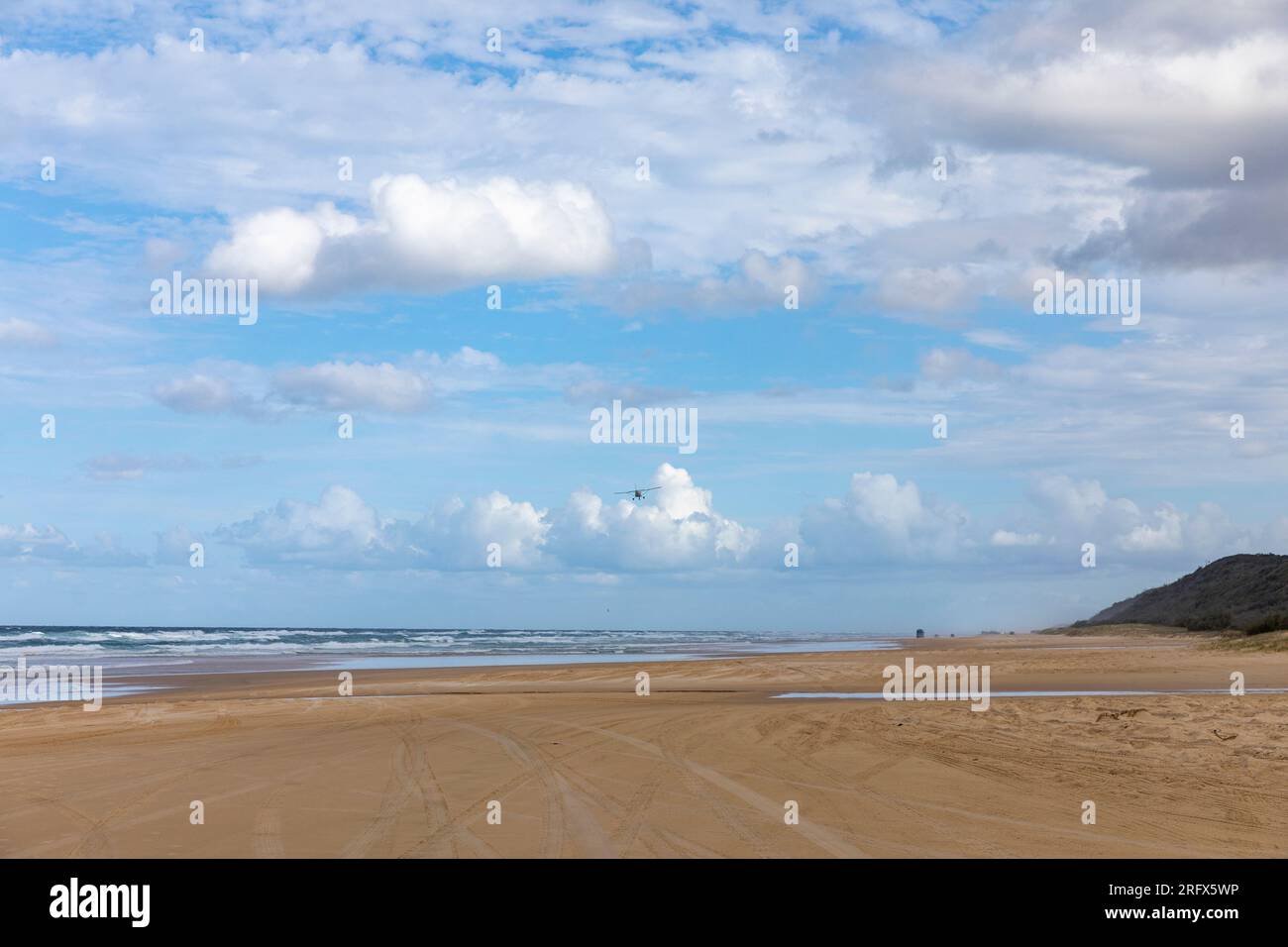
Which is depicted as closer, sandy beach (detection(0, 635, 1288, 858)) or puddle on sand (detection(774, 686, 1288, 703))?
sandy beach (detection(0, 635, 1288, 858))

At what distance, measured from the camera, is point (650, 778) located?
47.3 ft

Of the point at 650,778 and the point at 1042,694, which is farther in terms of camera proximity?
the point at 1042,694

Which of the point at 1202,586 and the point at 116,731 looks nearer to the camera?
the point at 116,731

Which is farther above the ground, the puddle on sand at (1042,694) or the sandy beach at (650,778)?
the sandy beach at (650,778)

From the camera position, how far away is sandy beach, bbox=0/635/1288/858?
10.7 m

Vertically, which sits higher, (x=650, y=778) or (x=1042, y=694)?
(x=650, y=778)

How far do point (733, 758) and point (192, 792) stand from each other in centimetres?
728

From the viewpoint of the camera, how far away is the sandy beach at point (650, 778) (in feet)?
35.0

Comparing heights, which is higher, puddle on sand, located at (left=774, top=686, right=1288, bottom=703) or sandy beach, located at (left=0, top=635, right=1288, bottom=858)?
sandy beach, located at (left=0, top=635, right=1288, bottom=858)

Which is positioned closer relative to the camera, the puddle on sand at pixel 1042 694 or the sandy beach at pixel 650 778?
the sandy beach at pixel 650 778
